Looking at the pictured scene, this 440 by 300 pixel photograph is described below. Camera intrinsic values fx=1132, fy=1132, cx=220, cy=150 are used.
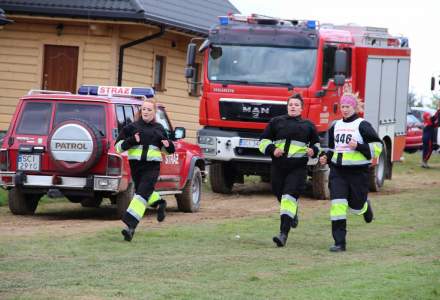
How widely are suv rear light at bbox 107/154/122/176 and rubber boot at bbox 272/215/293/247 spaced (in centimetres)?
305

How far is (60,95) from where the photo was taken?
621 inches

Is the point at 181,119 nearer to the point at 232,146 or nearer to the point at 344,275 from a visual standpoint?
the point at 232,146

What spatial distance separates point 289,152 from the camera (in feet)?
43.0

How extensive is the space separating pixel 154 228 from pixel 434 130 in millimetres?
18593

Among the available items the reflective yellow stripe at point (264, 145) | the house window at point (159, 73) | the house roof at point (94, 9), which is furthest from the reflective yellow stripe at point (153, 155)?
the house window at point (159, 73)

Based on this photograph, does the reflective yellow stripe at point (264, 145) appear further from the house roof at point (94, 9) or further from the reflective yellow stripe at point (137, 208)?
the house roof at point (94, 9)

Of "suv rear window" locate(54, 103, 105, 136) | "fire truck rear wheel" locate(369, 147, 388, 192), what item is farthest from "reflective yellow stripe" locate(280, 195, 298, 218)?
"fire truck rear wheel" locate(369, 147, 388, 192)

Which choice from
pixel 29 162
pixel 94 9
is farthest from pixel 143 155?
pixel 94 9

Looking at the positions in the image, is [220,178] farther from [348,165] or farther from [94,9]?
[348,165]

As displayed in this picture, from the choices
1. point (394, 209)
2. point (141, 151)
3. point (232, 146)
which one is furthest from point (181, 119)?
point (141, 151)

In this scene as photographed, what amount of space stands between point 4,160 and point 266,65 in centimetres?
649

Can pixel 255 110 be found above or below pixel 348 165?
above

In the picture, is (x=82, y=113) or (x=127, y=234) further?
(x=82, y=113)

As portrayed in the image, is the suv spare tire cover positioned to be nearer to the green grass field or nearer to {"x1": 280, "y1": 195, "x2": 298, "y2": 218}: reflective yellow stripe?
the green grass field
